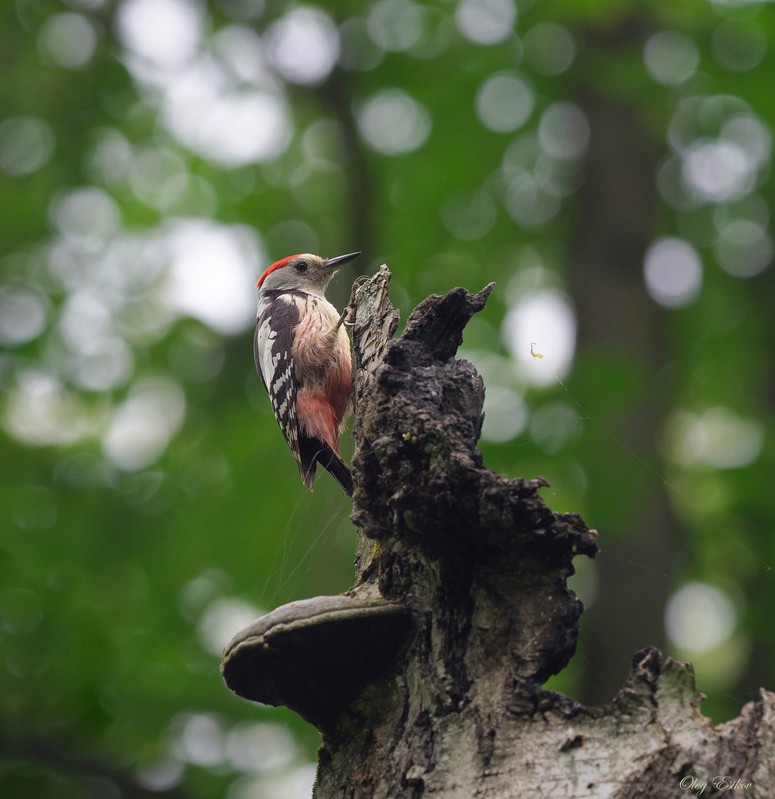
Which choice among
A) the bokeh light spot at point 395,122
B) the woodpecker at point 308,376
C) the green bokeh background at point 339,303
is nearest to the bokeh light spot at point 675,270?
the green bokeh background at point 339,303

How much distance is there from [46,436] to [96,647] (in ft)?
7.95

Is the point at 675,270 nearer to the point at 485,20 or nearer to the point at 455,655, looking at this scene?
the point at 485,20

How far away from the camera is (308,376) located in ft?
17.1

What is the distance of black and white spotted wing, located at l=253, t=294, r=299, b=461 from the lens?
5.15 m

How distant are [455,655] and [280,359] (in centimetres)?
331

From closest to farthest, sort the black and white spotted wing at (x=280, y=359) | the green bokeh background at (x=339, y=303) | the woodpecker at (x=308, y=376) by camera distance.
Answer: the woodpecker at (x=308, y=376) → the black and white spotted wing at (x=280, y=359) → the green bokeh background at (x=339, y=303)

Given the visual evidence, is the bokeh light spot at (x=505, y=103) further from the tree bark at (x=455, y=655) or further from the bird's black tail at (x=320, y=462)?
the tree bark at (x=455, y=655)

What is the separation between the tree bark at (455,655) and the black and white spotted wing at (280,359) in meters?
2.58

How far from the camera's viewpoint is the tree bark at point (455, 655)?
1.96 metres

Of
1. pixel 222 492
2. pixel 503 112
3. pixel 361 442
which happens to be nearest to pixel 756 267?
pixel 503 112

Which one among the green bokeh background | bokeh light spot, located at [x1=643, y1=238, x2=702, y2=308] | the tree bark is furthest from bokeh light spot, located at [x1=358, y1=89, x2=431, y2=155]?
the tree bark

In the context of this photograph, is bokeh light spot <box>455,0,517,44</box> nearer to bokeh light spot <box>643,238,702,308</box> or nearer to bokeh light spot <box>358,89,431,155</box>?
bokeh light spot <box>358,89,431,155</box>

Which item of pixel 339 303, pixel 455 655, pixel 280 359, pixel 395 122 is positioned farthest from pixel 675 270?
pixel 455 655

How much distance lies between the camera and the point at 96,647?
571 cm
